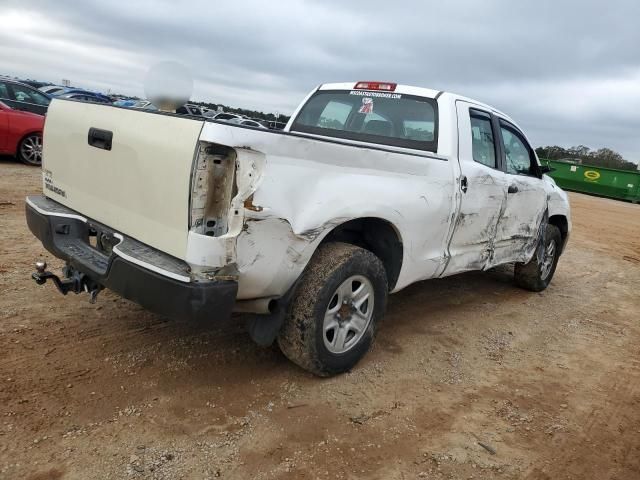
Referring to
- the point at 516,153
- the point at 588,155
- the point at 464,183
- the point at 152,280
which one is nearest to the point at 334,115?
the point at 464,183

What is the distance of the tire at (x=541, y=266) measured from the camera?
600cm

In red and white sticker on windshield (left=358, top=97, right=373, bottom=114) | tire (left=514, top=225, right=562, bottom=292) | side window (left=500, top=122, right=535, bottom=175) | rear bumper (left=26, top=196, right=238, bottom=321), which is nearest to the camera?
rear bumper (left=26, top=196, right=238, bottom=321)

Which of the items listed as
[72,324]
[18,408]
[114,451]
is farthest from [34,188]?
[114,451]

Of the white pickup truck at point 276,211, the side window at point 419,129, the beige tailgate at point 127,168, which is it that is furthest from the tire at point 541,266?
the beige tailgate at point 127,168

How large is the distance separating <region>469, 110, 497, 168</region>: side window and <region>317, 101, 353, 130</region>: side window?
1095mm

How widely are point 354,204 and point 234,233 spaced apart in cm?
85

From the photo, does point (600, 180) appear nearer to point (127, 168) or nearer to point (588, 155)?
point (588, 155)

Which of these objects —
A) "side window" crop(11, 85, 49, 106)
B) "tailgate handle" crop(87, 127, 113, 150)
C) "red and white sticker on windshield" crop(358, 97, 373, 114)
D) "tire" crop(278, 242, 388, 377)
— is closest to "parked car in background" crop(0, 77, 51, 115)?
"side window" crop(11, 85, 49, 106)

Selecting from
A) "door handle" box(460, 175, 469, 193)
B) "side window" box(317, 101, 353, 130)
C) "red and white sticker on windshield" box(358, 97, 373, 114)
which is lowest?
"door handle" box(460, 175, 469, 193)

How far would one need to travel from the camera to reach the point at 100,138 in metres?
3.05

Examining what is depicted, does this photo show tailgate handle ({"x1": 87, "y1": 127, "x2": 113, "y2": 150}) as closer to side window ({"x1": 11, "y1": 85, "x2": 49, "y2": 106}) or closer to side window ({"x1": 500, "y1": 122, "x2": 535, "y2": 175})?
side window ({"x1": 500, "y1": 122, "x2": 535, "y2": 175})

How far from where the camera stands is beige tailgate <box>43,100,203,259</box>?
2.60 m

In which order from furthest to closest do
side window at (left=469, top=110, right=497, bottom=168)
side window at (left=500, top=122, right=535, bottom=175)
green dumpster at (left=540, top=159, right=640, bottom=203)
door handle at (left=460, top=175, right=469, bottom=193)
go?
green dumpster at (left=540, top=159, right=640, bottom=203) → side window at (left=500, top=122, right=535, bottom=175) → side window at (left=469, top=110, right=497, bottom=168) → door handle at (left=460, top=175, right=469, bottom=193)

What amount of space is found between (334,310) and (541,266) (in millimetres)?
3724
